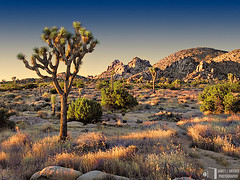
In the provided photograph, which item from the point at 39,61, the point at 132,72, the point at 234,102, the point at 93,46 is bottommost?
the point at 234,102

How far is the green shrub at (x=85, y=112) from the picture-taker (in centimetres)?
1353

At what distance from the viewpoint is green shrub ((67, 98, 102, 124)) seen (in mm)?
13531

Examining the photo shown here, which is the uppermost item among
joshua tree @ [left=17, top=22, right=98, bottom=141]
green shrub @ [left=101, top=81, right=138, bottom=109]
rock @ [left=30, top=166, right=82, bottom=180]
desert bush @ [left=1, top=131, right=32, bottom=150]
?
joshua tree @ [left=17, top=22, right=98, bottom=141]

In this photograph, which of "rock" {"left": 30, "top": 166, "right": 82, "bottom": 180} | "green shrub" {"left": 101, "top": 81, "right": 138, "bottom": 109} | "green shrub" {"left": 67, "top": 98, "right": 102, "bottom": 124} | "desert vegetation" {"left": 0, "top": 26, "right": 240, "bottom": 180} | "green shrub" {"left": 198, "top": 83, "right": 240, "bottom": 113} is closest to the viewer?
"rock" {"left": 30, "top": 166, "right": 82, "bottom": 180}

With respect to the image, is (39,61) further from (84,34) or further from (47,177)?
(47,177)

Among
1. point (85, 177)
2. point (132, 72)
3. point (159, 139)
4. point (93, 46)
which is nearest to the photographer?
point (85, 177)

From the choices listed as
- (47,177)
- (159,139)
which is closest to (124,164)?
(47,177)

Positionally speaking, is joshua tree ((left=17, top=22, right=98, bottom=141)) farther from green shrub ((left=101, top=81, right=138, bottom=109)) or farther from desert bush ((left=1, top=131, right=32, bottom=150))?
green shrub ((left=101, top=81, right=138, bottom=109))

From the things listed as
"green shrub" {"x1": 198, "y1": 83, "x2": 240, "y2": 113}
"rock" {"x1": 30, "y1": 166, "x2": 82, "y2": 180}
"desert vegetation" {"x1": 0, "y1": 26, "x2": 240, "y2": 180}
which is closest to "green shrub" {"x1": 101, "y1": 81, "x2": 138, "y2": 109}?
"desert vegetation" {"x1": 0, "y1": 26, "x2": 240, "y2": 180}

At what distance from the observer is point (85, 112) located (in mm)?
13508

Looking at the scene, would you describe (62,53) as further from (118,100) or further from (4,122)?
(118,100)

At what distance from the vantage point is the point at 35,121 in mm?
13766

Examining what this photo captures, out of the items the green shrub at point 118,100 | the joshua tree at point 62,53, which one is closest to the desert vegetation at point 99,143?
the joshua tree at point 62,53

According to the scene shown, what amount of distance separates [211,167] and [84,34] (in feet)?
23.2
